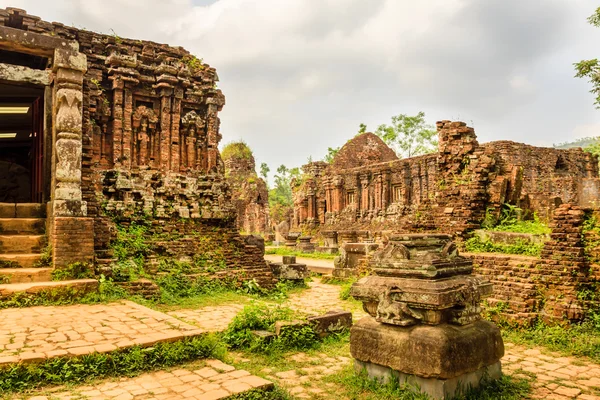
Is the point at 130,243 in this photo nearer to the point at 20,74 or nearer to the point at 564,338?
the point at 20,74

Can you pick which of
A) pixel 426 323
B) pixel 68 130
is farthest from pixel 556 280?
pixel 68 130

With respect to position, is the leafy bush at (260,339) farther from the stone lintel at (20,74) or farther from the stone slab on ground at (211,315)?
the stone lintel at (20,74)

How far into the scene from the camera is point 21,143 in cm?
1543

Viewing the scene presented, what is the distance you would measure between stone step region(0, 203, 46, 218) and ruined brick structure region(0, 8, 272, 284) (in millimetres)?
413

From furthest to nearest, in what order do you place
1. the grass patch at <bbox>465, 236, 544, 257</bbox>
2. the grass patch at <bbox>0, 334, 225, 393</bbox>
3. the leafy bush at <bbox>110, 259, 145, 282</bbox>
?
1. the grass patch at <bbox>465, 236, 544, 257</bbox>
2. the leafy bush at <bbox>110, 259, 145, 282</bbox>
3. the grass patch at <bbox>0, 334, 225, 393</bbox>

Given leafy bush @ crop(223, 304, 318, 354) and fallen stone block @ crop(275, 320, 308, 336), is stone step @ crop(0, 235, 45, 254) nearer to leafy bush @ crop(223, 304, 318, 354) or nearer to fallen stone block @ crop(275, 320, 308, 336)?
leafy bush @ crop(223, 304, 318, 354)

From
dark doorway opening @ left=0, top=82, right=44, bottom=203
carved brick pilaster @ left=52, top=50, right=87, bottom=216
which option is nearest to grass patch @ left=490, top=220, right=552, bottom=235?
carved brick pilaster @ left=52, top=50, right=87, bottom=216

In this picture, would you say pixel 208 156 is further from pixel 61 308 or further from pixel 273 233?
pixel 273 233

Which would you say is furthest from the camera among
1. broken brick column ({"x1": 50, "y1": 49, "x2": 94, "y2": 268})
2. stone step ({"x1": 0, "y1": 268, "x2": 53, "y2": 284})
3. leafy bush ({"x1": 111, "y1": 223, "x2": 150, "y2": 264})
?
leafy bush ({"x1": 111, "y1": 223, "x2": 150, "y2": 264})

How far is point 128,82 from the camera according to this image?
12.2m

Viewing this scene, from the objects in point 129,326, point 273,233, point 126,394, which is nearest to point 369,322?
point 126,394

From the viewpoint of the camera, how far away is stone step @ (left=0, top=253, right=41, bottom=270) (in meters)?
7.16

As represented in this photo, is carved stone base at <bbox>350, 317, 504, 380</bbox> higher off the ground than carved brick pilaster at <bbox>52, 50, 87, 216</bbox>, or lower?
lower

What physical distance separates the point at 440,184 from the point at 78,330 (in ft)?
30.5
